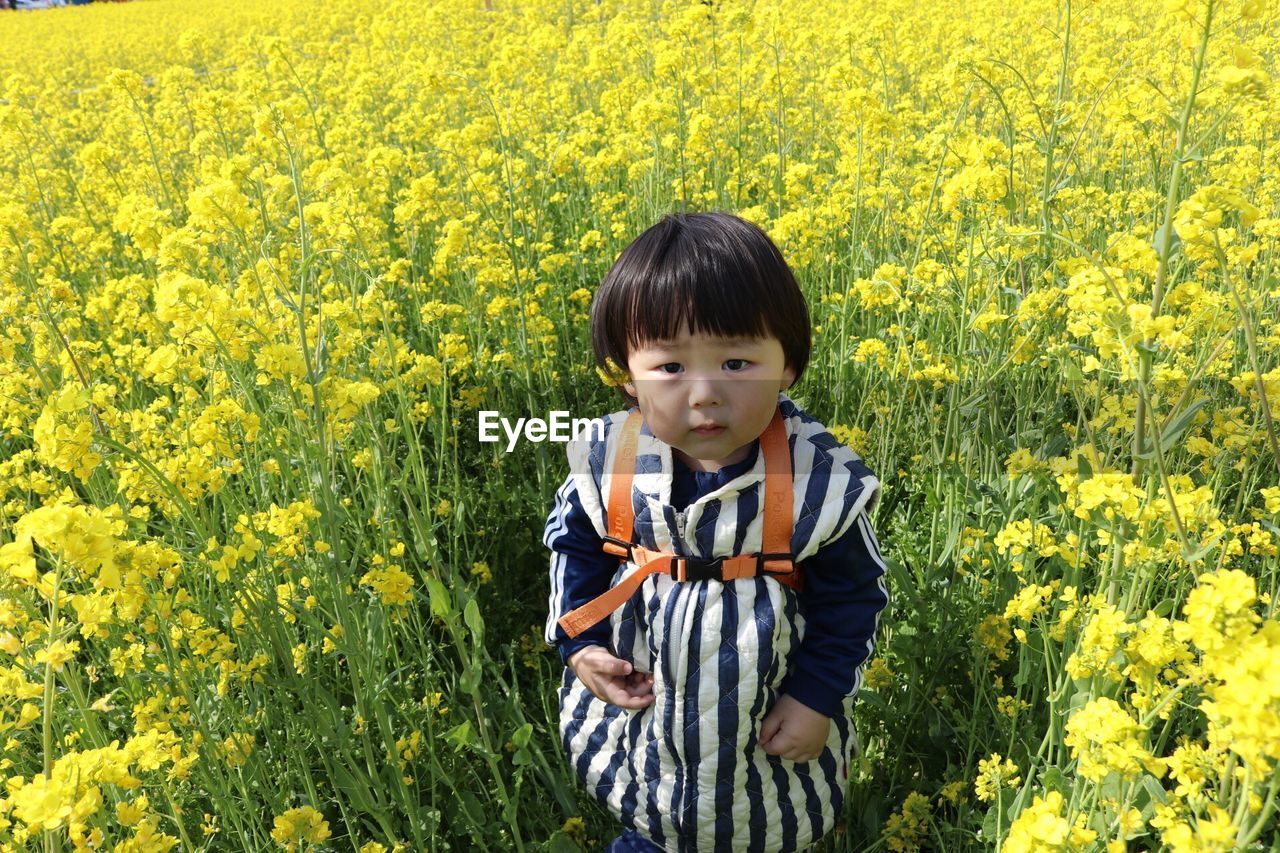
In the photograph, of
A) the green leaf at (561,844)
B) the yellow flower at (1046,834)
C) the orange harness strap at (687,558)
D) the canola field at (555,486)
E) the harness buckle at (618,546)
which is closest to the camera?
the yellow flower at (1046,834)

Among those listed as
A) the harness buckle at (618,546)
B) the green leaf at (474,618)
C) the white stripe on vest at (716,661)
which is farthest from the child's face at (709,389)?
the green leaf at (474,618)

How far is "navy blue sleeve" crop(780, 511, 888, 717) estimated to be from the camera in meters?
1.56

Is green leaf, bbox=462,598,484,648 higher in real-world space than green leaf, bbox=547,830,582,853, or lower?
higher

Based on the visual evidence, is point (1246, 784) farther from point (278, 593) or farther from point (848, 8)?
point (848, 8)

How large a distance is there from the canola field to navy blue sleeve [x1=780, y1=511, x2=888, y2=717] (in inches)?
9.3

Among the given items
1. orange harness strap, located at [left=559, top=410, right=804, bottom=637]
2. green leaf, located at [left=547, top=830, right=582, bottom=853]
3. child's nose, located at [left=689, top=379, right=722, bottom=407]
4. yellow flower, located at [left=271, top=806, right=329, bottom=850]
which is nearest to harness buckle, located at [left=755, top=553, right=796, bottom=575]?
orange harness strap, located at [left=559, top=410, right=804, bottom=637]

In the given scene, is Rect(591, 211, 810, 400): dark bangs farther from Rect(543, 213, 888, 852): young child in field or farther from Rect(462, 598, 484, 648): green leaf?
Rect(462, 598, 484, 648): green leaf

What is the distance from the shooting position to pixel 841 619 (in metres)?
1.58

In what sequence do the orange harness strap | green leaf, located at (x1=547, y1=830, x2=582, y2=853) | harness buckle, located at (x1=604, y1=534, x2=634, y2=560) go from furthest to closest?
green leaf, located at (x1=547, y1=830, x2=582, y2=853) < harness buckle, located at (x1=604, y1=534, x2=634, y2=560) < the orange harness strap

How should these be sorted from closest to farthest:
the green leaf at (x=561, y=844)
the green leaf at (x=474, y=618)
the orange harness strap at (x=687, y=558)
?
the green leaf at (x=474, y=618), the orange harness strap at (x=687, y=558), the green leaf at (x=561, y=844)

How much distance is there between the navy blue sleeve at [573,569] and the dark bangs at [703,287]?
1.12 feet

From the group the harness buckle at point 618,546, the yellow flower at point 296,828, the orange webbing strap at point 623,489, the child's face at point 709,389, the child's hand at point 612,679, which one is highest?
the child's face at point 709,389

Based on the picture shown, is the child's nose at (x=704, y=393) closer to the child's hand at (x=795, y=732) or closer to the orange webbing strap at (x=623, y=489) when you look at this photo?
the orange webbing strap at (x=623, y=489)

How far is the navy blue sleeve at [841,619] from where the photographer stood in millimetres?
1557
